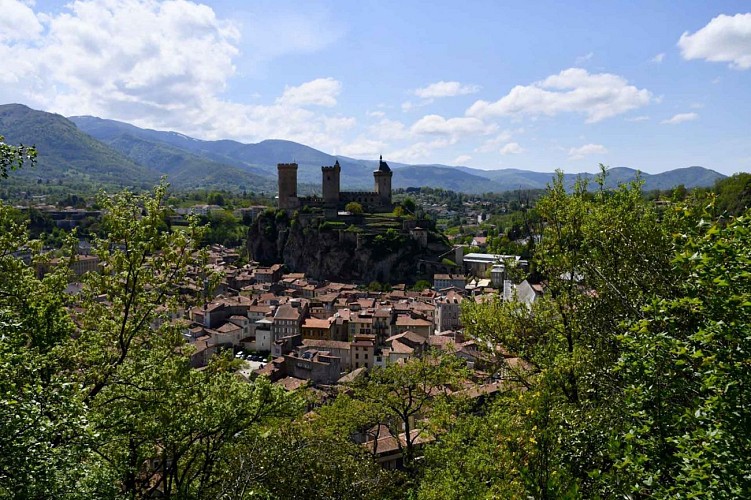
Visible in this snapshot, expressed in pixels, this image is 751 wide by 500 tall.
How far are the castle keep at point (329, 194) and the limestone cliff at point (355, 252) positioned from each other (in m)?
7.61

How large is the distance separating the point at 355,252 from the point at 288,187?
22.1 m

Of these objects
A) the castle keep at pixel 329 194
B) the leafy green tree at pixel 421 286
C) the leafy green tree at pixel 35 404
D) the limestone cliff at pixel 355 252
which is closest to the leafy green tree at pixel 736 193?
the leafy green tree at pixel 421 286

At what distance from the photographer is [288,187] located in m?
90.7

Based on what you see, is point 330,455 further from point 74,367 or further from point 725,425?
point 725,425

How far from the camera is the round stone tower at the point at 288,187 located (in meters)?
89.4

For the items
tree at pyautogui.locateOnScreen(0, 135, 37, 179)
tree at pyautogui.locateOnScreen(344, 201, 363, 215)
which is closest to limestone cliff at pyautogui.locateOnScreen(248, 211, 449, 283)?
tree at pyautogui.locateOnScreen(344, 201, 363, 215)

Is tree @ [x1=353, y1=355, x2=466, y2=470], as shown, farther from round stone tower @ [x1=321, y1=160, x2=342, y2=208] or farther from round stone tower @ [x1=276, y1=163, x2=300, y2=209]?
round stone tower @ [x1=276, y1=163, x2=300, y2=209]

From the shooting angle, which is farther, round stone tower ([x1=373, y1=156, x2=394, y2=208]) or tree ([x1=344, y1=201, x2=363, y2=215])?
round stone tower ([x1=373, y1=156, x2=394, y2=208])

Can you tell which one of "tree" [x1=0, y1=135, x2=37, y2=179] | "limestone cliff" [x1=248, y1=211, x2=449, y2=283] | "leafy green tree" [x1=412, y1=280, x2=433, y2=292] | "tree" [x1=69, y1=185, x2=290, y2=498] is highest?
"tree" [x1=0, y1=135, x2=37, y2=179]

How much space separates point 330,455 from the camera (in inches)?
408

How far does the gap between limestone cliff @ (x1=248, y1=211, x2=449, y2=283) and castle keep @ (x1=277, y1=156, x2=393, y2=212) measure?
25.0ft

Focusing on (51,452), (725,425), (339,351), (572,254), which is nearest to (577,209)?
(572,254)

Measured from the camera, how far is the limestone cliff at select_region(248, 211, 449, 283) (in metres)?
75.4

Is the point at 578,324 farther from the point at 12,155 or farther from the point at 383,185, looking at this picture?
the point at 383,185
